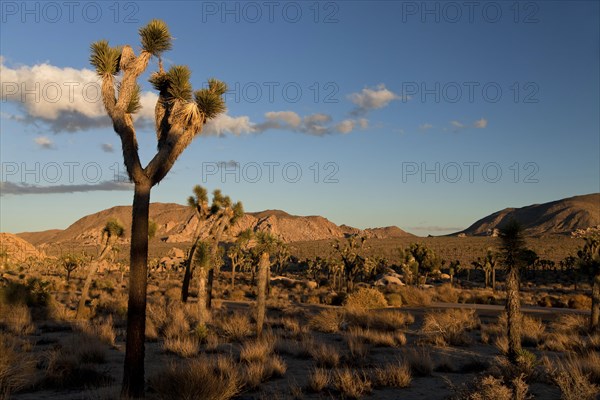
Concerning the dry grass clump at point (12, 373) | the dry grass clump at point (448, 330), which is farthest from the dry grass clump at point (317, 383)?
the dry grass clump at point (448, 330)

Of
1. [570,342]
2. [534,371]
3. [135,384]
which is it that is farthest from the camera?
[570,342]

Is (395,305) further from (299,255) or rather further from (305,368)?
(299,255)

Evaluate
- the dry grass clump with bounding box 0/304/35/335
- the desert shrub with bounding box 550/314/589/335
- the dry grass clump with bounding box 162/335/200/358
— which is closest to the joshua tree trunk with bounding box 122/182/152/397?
the dry grass clump with bounding box 162/335/200/358

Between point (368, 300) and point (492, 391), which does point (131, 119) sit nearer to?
point (492, 391)

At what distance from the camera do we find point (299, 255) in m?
109

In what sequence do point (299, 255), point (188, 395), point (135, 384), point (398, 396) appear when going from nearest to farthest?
1. point (188, 395)
2. point (135, 384)
3. point (398, 396)
4. point (299, 255)

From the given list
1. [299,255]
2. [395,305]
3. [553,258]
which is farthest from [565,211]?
[395,305]

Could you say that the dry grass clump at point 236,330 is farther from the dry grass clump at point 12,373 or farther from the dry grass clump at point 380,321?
the dry grass clump at point 12,373

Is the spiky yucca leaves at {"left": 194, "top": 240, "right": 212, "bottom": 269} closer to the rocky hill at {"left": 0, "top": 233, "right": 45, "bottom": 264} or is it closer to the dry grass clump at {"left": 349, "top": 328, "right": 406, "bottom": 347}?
the dry grass clump at {"left": 349, "top": 328, "right": 406, "bottom": 347}

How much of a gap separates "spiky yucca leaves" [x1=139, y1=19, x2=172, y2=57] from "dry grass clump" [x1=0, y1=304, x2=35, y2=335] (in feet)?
41.0

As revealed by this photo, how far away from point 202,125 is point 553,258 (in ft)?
285

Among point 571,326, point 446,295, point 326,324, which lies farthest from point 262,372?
point 446,295

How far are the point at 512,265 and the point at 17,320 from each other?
1828 centimetres

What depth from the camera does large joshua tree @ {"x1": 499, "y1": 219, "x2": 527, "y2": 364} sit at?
12.3 m
